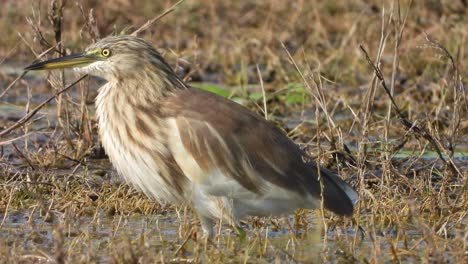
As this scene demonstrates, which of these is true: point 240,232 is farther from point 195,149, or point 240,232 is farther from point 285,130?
point 285,130

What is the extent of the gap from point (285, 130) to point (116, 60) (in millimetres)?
2358

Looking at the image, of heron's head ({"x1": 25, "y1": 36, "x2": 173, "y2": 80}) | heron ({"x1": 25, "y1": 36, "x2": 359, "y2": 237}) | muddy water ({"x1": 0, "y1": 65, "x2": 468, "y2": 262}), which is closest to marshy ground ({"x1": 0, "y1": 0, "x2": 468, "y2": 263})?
muddy water ({"x1": 0, "y1": 65, "x2": 468, "y2": 262})

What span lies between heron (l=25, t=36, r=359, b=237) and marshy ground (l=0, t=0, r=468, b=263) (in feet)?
0.39

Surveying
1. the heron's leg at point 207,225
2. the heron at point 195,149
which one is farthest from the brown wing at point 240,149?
the heron's leg at point 207,225

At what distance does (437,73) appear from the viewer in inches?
332

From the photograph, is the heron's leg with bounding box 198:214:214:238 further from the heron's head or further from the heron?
the heron's head

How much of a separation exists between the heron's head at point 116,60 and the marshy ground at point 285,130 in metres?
0.44

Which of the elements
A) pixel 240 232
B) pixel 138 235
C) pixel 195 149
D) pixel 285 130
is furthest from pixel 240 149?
pixel 285 130

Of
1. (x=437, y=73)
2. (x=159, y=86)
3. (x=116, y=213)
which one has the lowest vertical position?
(x=437, y=73)

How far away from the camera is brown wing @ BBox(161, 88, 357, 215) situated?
5133mm

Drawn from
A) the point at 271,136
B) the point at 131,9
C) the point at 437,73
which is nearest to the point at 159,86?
the point at 271,136

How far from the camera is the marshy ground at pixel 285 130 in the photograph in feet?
16.6

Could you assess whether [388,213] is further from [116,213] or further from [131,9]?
[131,9]

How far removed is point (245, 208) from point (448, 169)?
4.41 ft
